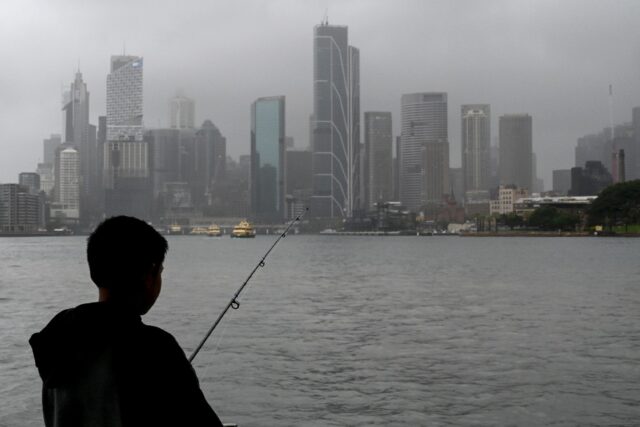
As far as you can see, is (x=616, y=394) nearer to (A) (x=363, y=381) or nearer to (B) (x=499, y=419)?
(B) (x=499, y=419)

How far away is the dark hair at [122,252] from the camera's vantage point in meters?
2.43

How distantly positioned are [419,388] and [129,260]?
10511 mm

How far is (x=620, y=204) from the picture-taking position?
162 metres

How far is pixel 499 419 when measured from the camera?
10531mm

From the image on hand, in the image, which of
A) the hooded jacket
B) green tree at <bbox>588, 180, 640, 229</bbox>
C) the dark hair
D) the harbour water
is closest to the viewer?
the hooded jacket

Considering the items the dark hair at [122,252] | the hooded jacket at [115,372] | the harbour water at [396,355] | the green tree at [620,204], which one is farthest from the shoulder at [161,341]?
the green tree at [620,204]

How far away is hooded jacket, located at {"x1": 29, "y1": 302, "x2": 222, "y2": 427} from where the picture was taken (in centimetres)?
224

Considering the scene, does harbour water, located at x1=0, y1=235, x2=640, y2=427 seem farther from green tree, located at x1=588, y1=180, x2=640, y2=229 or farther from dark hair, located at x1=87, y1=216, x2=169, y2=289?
green tree, located at x1=588, y1=180, x2=640, y2=229

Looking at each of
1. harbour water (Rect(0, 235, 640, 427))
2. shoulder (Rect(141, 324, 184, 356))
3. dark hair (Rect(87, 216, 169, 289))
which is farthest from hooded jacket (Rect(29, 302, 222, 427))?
harbour water (Rect(0, 235, 640, 427))

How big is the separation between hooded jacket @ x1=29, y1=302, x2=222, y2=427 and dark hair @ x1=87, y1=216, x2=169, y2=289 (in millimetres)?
105

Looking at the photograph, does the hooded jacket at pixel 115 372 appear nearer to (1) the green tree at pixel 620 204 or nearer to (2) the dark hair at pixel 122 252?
(2) the dark hair at pixel 122 252

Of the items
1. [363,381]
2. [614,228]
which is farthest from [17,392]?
[614,228]

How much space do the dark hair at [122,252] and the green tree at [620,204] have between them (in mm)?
168739

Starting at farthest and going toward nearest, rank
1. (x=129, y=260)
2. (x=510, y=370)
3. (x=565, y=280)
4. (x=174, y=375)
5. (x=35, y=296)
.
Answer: (x=565, y=280) → (x=35, y=296) → (x=510, y=370) → (x=129, y=260) → (x=174, y=375)
